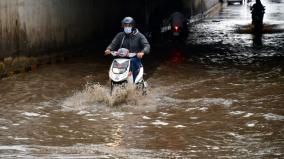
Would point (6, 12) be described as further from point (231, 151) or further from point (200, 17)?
point (200, 17)

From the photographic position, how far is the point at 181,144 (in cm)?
741

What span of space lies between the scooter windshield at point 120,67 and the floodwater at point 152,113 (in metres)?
0.45

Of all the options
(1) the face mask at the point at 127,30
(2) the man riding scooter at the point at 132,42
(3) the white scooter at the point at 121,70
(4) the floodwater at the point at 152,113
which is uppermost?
(1) the face mask at the point at 127,30

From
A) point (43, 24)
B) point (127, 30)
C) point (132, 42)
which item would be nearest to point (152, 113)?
point (132, 42)

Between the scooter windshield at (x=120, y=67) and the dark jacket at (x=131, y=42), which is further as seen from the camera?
the dark jacket at (x=131, y=42)

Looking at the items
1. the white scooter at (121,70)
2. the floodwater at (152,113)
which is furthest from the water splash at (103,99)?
the white scooter at (121,70)

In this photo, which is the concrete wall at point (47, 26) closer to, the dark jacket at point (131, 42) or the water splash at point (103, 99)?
the water splash at point (103, 99)

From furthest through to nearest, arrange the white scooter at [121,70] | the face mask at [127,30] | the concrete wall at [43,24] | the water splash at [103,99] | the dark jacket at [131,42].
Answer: the concrete wall at [43,24]
the dark jacket at [131,42]
the face mask at [127,30]
the water splash at [103,99]
the white scooter at [121,70]

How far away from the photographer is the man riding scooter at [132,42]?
10195mm

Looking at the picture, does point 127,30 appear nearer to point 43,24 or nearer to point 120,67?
point 120,67

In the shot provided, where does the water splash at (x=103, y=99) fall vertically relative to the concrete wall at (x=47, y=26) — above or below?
below

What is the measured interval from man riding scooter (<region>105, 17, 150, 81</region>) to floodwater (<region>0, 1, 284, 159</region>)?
58cm

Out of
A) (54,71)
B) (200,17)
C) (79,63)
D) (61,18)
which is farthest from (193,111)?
(200,17)

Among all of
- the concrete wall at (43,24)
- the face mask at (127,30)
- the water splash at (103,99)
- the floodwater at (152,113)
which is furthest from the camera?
the concrete wall at (43,24)
